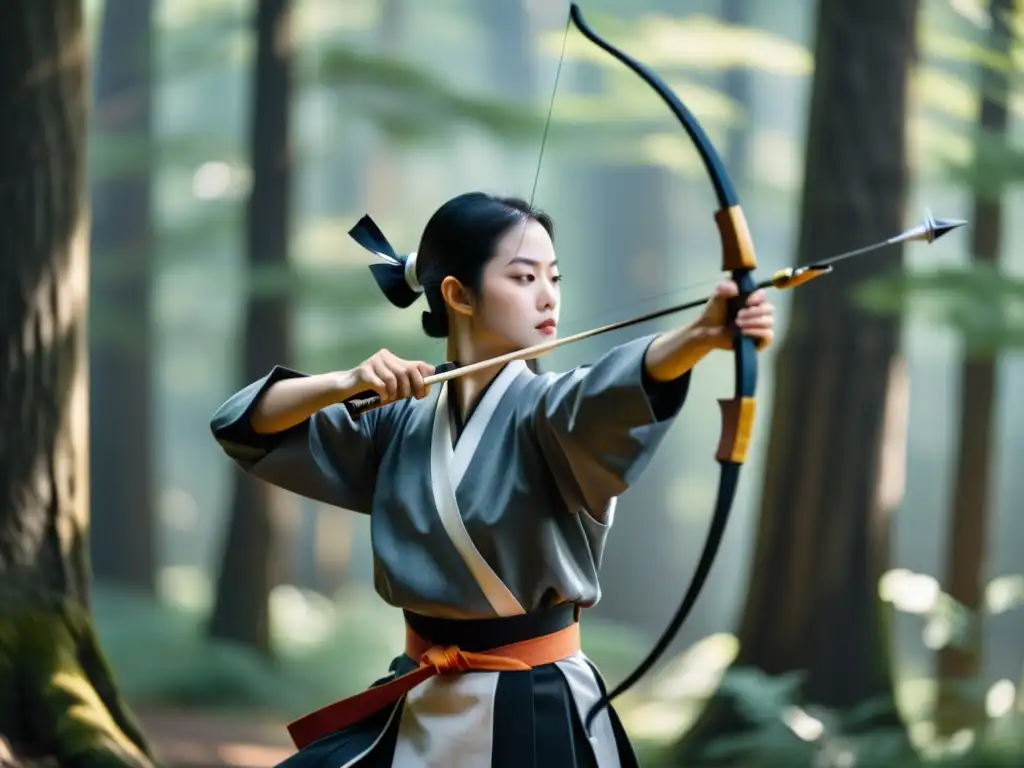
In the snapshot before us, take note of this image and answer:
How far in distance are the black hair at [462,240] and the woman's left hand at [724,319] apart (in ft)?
1.32

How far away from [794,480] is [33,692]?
2.21 metres

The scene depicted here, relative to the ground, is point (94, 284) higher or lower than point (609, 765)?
higher

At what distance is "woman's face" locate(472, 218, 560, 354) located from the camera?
5.49 ft

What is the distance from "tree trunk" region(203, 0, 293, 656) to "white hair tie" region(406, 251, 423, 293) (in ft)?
10.4

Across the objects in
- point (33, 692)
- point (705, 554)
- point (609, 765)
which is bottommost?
point (33, 692)

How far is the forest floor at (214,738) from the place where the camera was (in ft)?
12.8

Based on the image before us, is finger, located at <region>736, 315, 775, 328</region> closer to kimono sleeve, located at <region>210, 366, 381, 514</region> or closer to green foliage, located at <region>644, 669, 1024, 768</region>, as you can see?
kimono sleeve, located at <region>210, 366, 381, 514</region>

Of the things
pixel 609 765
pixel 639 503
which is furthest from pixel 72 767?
pixel 639 503

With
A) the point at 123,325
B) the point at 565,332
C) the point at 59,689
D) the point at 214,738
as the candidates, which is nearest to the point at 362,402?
the point at 59,689

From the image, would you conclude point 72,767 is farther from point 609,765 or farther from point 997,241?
point 997,241

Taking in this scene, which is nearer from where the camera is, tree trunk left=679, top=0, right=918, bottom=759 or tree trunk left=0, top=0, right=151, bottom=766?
tree trunk left=0, top=0, right=151, bottom=766

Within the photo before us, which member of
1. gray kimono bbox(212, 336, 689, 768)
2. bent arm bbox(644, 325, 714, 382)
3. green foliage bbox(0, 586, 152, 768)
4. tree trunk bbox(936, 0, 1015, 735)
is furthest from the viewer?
tree trunk bbox(936, 0, 1015, 735)

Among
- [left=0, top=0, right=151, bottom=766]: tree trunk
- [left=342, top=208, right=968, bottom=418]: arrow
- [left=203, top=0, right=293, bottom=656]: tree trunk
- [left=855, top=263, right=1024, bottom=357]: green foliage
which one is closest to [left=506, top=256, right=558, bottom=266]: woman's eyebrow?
[left=342, top=208, right=968, bottom=418]: arrow

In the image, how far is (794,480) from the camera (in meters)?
3.75
